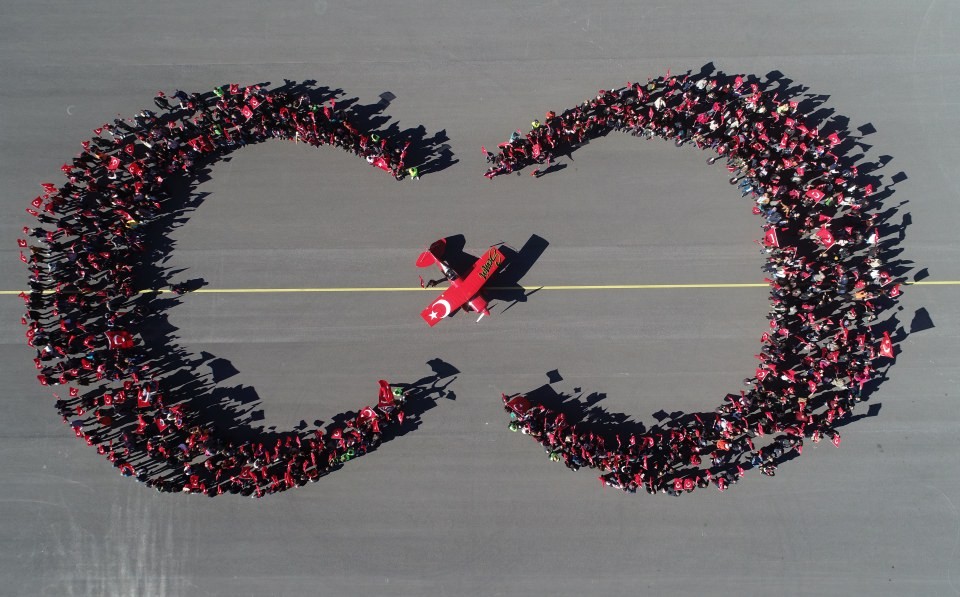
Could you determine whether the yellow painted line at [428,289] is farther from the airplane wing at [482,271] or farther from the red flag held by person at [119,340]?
the red flag held by person at [119,340]

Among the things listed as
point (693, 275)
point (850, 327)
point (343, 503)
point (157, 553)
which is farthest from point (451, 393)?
point (850, 327)

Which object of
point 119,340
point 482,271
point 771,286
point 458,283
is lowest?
point 771,286

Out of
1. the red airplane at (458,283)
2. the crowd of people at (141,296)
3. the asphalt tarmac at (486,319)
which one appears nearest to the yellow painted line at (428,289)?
the asphalt tarmac at (486,319)

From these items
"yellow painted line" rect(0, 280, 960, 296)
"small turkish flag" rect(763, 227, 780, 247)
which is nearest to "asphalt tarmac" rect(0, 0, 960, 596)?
"yellow painted line" rect(0, 280, 960, 296)

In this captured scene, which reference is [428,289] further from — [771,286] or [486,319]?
[771,286]

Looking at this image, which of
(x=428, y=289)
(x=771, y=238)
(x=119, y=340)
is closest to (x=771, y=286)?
(x=771, y=238)

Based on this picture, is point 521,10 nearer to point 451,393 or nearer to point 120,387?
point 451,393
